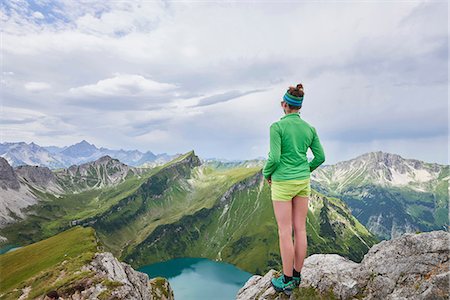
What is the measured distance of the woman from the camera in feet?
35.2

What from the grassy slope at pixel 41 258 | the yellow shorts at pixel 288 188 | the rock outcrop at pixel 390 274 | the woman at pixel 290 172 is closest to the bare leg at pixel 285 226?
the woman at pixel 290 172

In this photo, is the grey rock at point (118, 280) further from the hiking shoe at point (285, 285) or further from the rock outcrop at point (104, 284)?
the hiking shoe at point (285, 285)

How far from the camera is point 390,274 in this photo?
45.2 ft

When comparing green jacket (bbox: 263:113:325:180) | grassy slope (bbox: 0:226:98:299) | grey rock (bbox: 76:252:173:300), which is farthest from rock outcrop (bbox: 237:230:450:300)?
grassy slope (bbox: 0:226:98:299)

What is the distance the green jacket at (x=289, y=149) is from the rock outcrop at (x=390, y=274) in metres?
6.50

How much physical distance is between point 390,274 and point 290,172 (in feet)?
26.2

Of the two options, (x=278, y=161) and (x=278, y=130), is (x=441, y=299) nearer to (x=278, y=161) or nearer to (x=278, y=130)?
(x=278, y=161)

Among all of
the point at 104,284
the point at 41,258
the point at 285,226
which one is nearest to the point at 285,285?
the point at 285,226

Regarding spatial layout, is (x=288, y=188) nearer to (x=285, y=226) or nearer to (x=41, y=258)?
(x=285, y=226)

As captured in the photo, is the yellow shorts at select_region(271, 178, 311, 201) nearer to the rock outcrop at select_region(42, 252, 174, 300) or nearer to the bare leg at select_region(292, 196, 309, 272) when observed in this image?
the bare leg at select_region(292, 196, 309, 272)

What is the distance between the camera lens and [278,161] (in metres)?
10.6

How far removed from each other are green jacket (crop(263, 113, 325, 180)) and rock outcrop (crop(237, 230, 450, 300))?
6.50m

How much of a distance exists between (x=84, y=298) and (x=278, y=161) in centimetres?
5805

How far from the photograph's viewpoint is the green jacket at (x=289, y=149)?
35.2 feet
